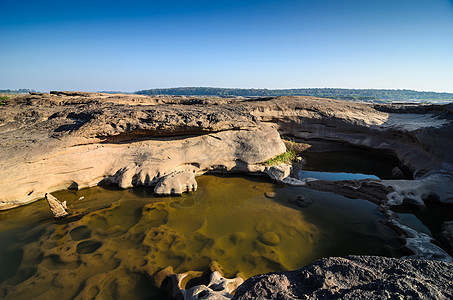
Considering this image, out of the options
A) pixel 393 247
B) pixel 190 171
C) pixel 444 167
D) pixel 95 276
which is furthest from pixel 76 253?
pixel 444 167

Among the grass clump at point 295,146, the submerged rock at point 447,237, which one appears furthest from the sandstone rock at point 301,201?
the grass clump at point 295,146

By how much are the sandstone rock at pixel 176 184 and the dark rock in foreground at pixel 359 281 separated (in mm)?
3936

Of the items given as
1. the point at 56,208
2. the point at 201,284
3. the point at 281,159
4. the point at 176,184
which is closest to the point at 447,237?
the point at 281,159

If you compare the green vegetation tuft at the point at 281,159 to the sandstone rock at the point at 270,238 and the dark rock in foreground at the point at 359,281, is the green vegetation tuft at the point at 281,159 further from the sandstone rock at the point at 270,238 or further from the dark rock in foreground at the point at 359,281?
the dark rock in foreground at the point at 359,281

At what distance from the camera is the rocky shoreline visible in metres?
4.86

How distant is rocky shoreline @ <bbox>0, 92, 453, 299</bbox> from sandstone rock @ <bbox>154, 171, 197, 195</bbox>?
2 centimetres

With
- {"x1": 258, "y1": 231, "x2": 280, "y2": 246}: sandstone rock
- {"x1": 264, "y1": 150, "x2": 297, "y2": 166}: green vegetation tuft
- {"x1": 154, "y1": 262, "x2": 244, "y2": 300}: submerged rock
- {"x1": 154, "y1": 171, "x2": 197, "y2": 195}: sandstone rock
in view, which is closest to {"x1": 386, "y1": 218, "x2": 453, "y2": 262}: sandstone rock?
{"x1": 258, "y1": 231, "x2": 280, "y2": 246}: sandstone rock

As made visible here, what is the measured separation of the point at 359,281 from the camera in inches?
64.2

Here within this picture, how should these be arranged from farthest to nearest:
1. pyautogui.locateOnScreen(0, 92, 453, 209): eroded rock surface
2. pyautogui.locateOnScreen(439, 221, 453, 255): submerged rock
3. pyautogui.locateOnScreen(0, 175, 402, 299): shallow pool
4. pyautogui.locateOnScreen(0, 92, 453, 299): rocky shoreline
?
1. pyautogui.locateOnScreen(0, 92, 453, 209): eroded rock surface
2. pyautogui.locateOnScreen(0, 92, 453, 299): rocky shoreline
3. pyautogui.locateOnScreen(439, 221, 453, 255): submerged rock
4. pyautogui.locateOnScreen(0, 175, 402, 299): shallow pool

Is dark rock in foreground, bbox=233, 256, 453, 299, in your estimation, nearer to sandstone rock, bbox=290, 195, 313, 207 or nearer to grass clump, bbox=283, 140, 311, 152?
sandstone rock, bbox=290, 195, 313, 207

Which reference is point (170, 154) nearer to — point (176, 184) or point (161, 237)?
point (176, 184)

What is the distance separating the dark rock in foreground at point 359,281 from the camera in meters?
1.43

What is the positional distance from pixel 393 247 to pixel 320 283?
320cm

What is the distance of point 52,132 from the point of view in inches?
225
